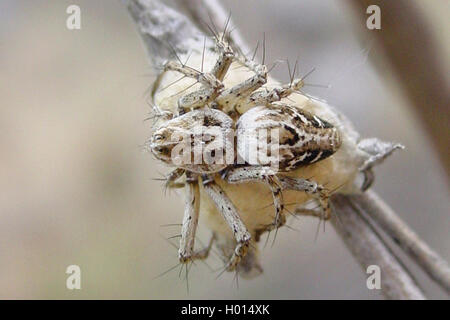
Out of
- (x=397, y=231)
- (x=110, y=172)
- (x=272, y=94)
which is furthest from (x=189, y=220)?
(x=110, y=172)

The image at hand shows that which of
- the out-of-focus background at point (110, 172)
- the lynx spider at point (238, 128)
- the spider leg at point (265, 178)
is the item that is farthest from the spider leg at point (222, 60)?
the out-of-focus background at point (110, 172)

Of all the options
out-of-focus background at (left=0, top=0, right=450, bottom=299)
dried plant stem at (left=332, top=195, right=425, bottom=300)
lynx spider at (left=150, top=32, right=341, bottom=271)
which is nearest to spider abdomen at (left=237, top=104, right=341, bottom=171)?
lynx spider at (left=150, top=32, right=341, bottom=271)

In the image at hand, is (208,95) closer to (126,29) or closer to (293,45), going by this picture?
(293,45)

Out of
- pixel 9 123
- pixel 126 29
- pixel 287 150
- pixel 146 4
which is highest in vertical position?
pixel 126 29

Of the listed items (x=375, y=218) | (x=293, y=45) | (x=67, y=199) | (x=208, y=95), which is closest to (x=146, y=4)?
(x=208, y=95)

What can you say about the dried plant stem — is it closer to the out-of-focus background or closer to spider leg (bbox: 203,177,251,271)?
spider leg (bbox: 203,177,251,271)
